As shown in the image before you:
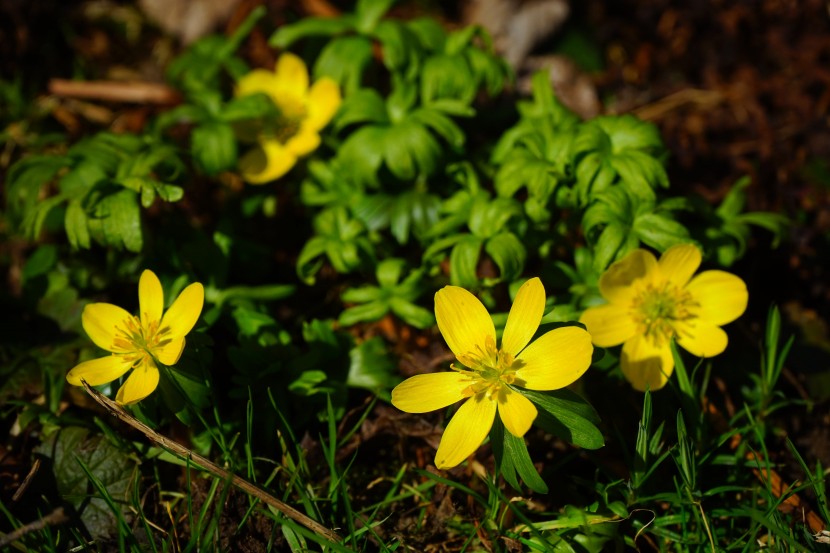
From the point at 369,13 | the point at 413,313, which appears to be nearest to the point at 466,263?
the point at 413,313

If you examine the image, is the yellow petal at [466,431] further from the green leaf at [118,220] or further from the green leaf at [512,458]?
the green leaf at [118,220]

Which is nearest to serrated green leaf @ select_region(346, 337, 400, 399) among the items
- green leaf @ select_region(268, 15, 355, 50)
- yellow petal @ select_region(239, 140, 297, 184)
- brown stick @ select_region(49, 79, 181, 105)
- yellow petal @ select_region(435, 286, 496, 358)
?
yellow petal @ select_region(435, 286, 496, 358)

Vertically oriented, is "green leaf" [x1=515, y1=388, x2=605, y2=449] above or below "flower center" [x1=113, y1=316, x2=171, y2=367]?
below

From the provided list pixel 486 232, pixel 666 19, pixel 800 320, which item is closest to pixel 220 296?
pixel 486 232

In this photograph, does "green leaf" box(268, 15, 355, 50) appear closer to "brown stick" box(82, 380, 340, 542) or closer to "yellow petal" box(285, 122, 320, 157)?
"yellow petal" box(285, 122, 320, 157)

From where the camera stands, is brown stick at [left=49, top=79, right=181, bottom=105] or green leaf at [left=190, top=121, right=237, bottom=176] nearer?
green leaf at [left=190, top=121, right=237, bottom=176]

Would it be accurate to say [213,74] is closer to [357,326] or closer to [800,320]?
[357,326]
